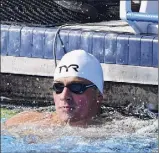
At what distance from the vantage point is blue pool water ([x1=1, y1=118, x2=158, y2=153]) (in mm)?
4949

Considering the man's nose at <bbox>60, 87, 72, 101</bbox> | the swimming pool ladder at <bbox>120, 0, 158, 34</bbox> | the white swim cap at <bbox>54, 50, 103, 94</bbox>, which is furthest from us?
the swimming pool ladder at <bbox>120, 0, 158, 34</bbox>

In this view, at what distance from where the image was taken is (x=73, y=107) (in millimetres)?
5293

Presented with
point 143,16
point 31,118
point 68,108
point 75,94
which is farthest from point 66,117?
point 143,16

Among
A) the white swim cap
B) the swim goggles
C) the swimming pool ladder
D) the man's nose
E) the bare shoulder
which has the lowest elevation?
the bare shoulder

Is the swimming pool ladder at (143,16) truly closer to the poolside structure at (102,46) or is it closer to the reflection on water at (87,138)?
the poolside structure at (102,46)

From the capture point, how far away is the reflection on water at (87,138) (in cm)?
496

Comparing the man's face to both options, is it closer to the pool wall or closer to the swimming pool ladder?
the pool wall

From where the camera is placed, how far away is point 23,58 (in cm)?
693

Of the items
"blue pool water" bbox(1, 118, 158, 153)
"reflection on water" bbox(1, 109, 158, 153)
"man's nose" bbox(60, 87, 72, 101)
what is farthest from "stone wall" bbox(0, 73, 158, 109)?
"man's nose" bbox(60, 87, 72, 101)

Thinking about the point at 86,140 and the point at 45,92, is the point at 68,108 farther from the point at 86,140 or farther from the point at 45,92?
the point at 45,92

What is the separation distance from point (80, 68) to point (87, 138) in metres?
0.59

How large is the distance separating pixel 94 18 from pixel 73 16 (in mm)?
227

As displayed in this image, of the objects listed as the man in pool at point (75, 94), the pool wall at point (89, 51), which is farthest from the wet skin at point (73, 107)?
the pool wall at point (89, 51)

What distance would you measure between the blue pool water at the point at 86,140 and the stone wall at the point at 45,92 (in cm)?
93
